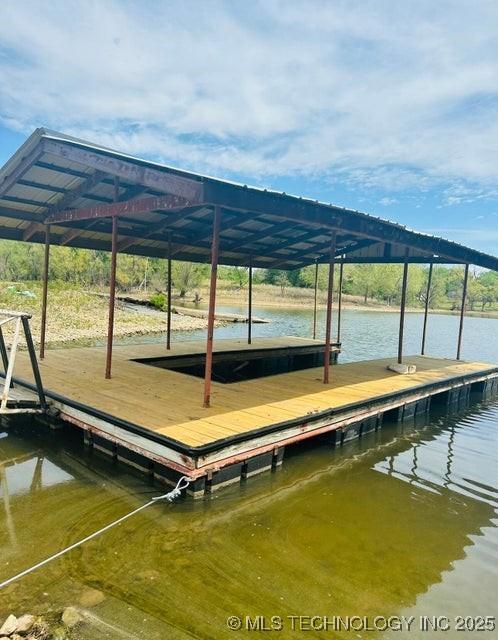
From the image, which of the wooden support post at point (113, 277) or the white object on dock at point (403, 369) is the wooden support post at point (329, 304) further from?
the wooden support post at point (113, 277)

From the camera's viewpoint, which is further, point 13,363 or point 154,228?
point 154,228

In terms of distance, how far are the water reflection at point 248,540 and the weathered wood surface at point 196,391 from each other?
2.51 ft

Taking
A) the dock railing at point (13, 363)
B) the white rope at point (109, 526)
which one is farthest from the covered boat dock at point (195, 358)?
the dock railing at point (13, 363)

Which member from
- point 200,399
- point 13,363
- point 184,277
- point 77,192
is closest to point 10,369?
point 13,363

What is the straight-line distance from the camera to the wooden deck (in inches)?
204

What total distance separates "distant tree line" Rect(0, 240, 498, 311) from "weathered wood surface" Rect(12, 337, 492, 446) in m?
33.8

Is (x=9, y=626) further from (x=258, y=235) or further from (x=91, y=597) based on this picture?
(x=258, y=235)

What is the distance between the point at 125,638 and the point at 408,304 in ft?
257

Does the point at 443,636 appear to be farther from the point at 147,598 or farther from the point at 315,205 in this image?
the point at 315,205

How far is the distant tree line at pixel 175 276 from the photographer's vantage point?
4575cm

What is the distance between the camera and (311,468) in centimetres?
646

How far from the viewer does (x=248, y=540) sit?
171 inches

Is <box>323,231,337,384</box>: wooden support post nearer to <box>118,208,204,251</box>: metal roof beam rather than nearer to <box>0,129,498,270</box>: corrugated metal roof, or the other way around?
<box>0,129,498,270</box>: corrugated metal roof

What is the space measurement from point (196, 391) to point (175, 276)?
4720 cm
